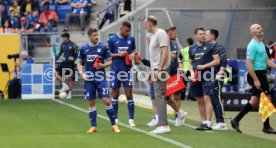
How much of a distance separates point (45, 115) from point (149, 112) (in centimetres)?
309

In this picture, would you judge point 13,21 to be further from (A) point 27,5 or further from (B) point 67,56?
(B) point 67,56

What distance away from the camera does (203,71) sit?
17.4m

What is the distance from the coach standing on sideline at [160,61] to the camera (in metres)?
16.1

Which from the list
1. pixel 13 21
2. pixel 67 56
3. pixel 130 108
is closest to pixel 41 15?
pixel 13 21

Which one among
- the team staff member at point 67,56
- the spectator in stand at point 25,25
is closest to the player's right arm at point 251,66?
the team staff member at point 67,56

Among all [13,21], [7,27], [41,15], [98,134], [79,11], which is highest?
[79,11]

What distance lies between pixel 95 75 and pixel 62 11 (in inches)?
815

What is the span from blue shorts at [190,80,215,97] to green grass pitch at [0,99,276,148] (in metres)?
0.76

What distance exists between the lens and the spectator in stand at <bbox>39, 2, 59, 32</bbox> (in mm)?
35094

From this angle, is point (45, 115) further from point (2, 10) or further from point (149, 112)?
point (2, 10)

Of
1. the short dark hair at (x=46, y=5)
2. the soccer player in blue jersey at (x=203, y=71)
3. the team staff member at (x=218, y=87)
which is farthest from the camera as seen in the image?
the short dark hair at (x=46, y=5)

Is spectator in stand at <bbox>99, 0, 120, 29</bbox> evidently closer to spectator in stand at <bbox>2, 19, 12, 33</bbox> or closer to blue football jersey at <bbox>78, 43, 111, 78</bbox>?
spectator in stand at <bbox>2, 19, 12, 33</bbox>

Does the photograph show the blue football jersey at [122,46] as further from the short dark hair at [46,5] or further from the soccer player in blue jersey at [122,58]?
the short dark hair at [46,5]

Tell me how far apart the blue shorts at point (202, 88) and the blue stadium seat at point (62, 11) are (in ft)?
64.8
